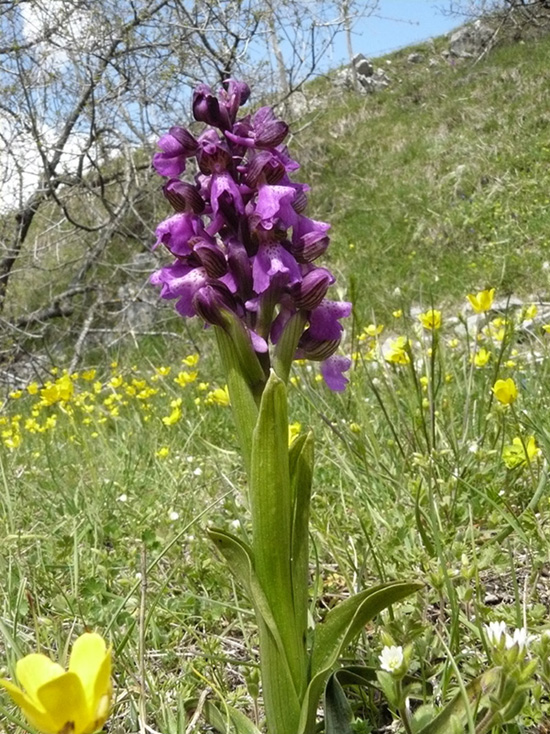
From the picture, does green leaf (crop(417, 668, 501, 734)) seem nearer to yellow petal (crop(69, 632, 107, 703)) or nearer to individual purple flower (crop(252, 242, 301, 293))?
yellow petal (crop(69, 632, 107, 703))

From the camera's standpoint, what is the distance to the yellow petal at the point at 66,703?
0.51 m

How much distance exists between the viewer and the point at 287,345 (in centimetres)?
108

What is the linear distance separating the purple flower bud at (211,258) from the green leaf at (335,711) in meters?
0.65

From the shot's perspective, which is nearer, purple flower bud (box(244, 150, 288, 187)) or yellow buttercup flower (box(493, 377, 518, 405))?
purple flower bud (box(244, 150, 288, 187))

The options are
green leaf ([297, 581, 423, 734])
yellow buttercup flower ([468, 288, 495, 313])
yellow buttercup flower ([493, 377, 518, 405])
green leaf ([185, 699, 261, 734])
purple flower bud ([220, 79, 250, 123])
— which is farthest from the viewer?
yellow buttercup flower ([468, 288, 495, 313])

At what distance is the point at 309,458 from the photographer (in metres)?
1.02

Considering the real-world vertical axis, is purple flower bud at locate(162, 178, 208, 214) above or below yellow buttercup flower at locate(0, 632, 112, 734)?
above

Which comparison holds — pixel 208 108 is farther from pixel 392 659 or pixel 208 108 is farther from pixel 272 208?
pixel 392 659

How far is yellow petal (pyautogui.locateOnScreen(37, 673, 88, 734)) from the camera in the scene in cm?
51

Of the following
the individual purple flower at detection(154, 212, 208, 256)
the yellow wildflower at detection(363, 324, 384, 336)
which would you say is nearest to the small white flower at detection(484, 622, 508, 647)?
the individual purple flower at detection(154, 212, 208, 256)

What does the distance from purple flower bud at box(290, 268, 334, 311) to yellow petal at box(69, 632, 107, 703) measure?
25.9 inches

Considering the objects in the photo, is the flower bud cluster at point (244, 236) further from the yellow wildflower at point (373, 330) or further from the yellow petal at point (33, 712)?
the yellow wildflower at point (373, 330)

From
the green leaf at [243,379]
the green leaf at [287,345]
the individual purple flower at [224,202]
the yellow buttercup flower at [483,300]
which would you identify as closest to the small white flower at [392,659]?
the green leaf at [243,379]

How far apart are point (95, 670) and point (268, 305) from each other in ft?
2.15
